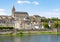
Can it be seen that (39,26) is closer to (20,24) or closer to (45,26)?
(45,26)

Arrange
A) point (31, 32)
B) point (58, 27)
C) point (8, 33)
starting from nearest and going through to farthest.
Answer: point (8, 33), point (31, 32), point (58, 27)

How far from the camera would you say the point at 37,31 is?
56.2 m

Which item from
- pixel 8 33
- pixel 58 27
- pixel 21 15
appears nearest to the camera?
pixel 8 33

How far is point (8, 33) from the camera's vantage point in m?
50.9

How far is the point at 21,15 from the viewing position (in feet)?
354

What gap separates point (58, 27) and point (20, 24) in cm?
1068

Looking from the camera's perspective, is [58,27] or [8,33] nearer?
[8,33]

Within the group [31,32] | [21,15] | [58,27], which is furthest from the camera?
[21,15]

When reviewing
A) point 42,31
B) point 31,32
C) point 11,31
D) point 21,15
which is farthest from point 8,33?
point 21,15

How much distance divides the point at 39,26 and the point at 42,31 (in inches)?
346

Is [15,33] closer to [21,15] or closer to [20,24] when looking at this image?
[20,24]

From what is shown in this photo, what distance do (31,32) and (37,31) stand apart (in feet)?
6.53

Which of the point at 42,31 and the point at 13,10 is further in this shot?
the point at 13,10

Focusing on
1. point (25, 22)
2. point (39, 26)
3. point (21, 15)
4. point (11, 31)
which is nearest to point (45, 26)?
point (39, 26)
